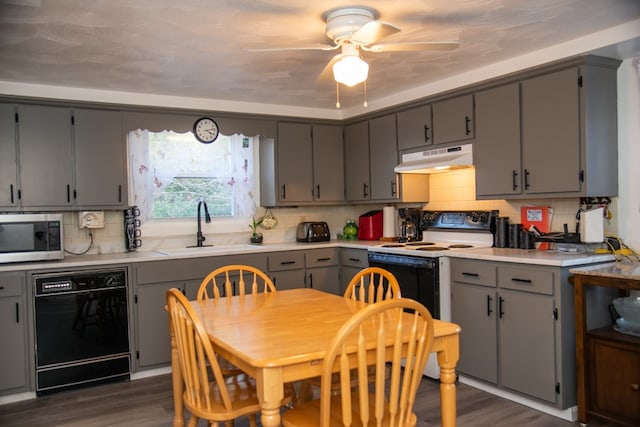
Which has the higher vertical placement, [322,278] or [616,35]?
[616,35]

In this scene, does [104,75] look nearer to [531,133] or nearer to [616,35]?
[531,133]

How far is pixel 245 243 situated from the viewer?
491 centimetres

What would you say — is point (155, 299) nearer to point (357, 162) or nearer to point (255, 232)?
point (255, 232)

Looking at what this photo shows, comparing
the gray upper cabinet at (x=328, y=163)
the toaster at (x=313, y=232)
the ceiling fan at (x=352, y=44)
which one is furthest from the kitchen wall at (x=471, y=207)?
the ceiling fan at (x=352, y=44)

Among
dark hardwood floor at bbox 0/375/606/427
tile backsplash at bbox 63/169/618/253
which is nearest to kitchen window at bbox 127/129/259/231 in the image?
tile backsplash at bbox 63/169/618/253

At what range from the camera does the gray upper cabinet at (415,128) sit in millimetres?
4145

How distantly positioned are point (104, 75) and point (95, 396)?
2.23 metres

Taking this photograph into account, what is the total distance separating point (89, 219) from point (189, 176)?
98 cm

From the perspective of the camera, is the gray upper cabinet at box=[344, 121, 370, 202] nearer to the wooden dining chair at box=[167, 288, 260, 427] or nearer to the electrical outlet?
the electrical outlet

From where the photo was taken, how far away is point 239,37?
113 inches

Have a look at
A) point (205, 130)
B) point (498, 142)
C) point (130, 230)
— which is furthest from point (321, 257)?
point (498, 142)

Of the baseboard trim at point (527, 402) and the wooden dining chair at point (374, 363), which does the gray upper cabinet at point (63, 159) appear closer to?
the wooden dining chair at point (374, 363)

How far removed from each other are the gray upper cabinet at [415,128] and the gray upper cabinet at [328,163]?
0.85 m

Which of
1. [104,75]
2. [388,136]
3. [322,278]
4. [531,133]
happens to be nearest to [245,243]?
[322,278]
